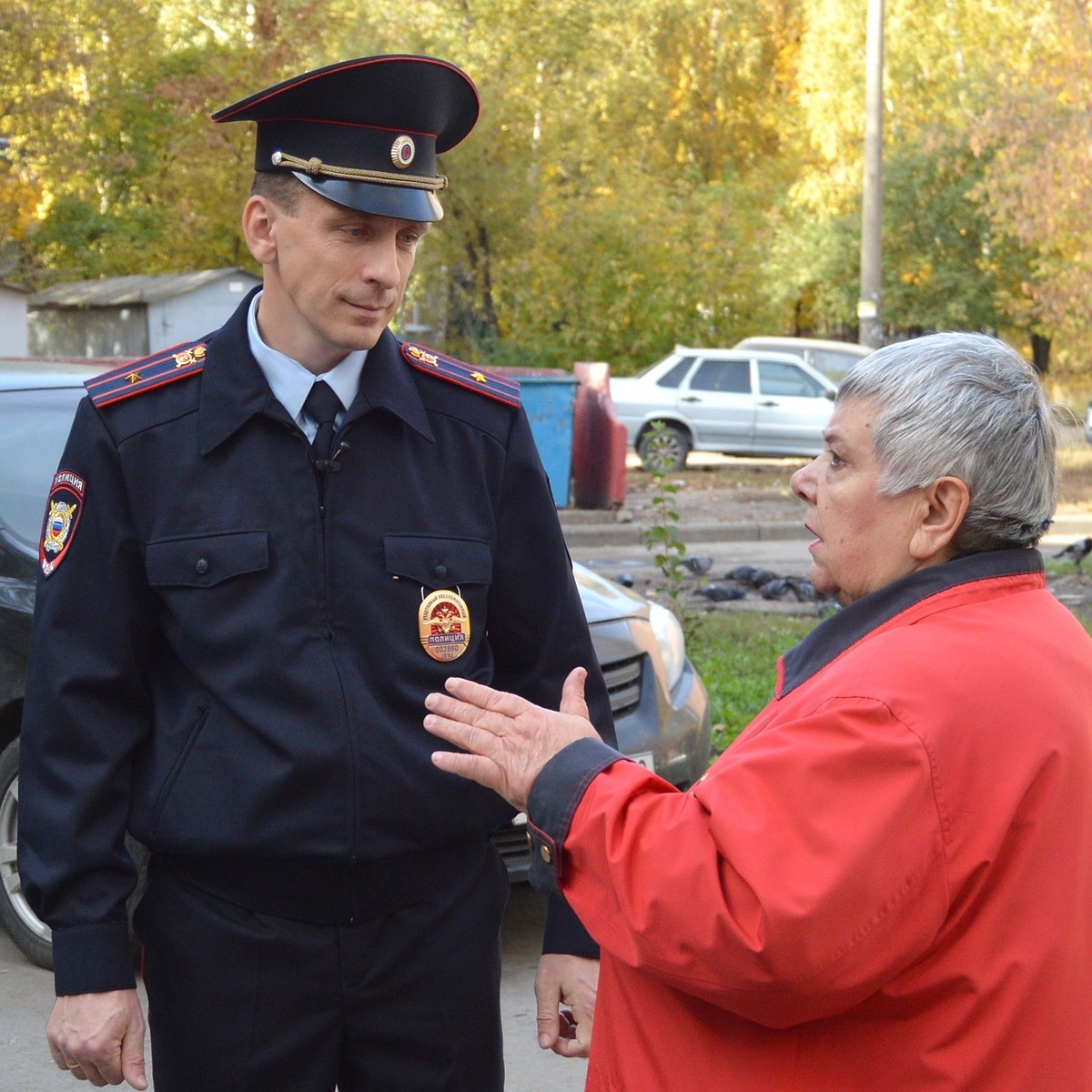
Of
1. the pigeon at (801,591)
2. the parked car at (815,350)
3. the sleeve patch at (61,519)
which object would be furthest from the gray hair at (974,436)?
the parked car at (815,350)

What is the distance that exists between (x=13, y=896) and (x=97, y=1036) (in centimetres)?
250

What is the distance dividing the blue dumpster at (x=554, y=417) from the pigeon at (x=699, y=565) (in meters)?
2.48

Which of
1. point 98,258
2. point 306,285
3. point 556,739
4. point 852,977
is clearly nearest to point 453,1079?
point 556,739

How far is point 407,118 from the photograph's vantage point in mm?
2391

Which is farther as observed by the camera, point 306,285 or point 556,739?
point 306,285

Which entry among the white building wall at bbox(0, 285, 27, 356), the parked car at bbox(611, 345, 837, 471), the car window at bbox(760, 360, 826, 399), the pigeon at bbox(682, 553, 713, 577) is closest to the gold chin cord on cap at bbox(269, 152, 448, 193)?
the pigeon at bbox(682, 553, 713, 577)

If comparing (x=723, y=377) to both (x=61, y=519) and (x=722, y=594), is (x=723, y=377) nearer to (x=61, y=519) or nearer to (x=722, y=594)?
(x=722, y=594)

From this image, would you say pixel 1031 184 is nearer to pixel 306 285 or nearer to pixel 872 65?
pixel 872 65

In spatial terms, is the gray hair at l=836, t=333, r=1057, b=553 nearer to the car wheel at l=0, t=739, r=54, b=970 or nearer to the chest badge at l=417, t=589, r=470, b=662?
the chest badge at l=417, t=589, r=470, b=662

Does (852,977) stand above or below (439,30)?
below

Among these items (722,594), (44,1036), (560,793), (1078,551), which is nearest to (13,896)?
(44,1036)

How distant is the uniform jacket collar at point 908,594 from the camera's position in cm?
185

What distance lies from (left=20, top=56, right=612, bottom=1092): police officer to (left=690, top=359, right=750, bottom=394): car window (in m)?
17.5

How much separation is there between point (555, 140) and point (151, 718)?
21798mm
